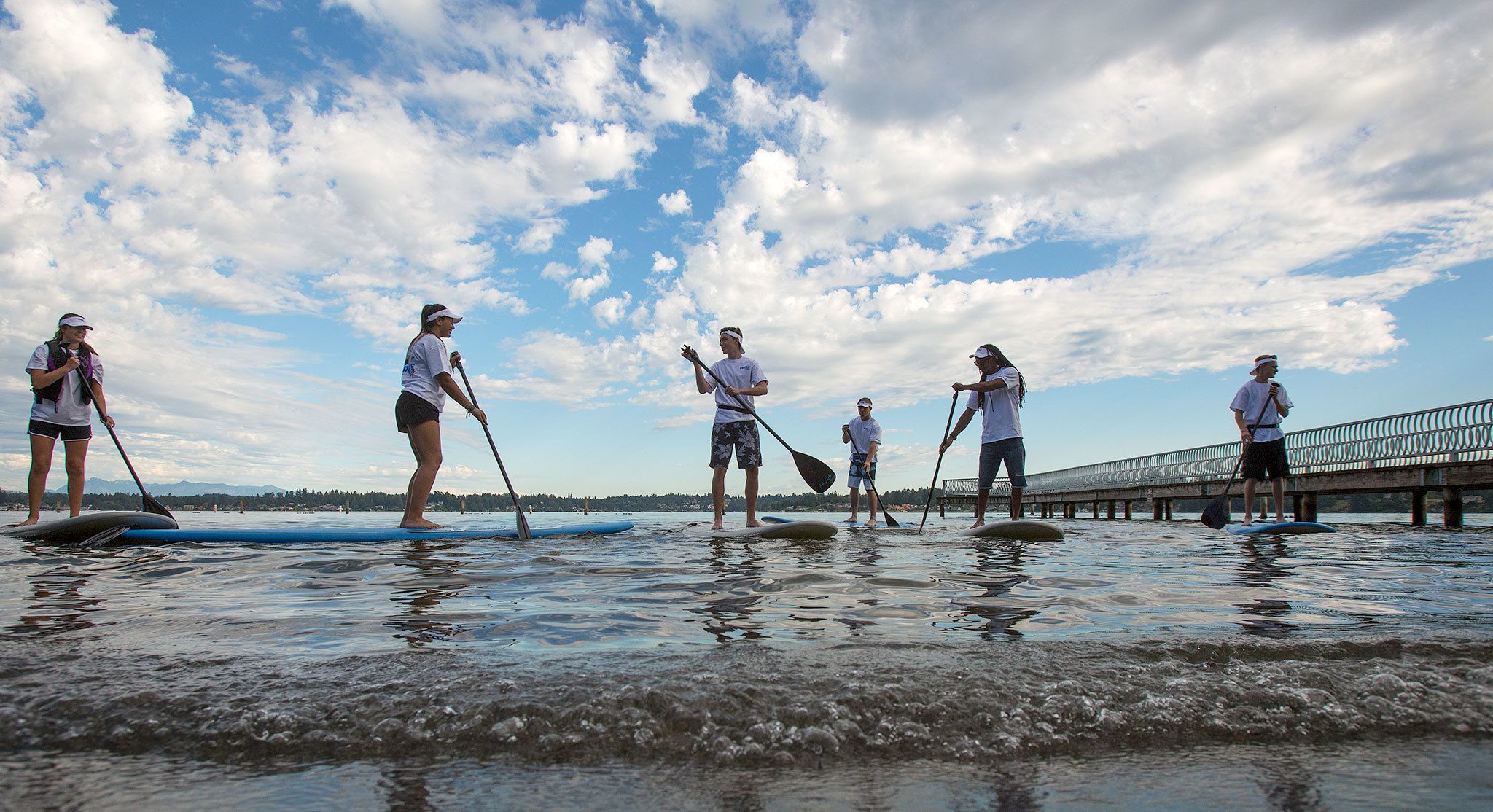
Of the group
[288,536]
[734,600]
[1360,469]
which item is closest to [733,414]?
[288,536]

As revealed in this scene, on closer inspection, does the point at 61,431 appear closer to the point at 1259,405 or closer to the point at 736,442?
the point at 736,442

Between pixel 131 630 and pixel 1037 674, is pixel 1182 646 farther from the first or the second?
pixel 131 630

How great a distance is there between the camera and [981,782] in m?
1.31

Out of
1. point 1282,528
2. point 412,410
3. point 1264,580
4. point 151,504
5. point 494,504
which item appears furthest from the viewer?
point 494,504

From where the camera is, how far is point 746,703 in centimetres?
158

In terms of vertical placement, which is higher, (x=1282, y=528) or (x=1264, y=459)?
(x=1264, y=459)

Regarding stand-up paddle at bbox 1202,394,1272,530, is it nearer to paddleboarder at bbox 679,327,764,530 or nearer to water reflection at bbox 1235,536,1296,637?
water reflection at bbox 1235,536,1296,637

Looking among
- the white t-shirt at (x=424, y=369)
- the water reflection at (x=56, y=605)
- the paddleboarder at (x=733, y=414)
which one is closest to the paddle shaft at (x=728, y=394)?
the paddleboarder at (x=733, y=414)

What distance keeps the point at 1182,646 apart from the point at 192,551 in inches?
231

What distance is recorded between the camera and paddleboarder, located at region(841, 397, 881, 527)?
11570mm

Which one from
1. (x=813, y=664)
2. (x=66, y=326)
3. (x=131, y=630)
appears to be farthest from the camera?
(x=66, y=326)

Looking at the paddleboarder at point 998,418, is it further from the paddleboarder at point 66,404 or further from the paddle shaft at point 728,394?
the paddleboarder at point 66,404

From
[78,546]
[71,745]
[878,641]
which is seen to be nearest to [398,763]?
[71,745]

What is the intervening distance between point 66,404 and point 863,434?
928 centimetres
